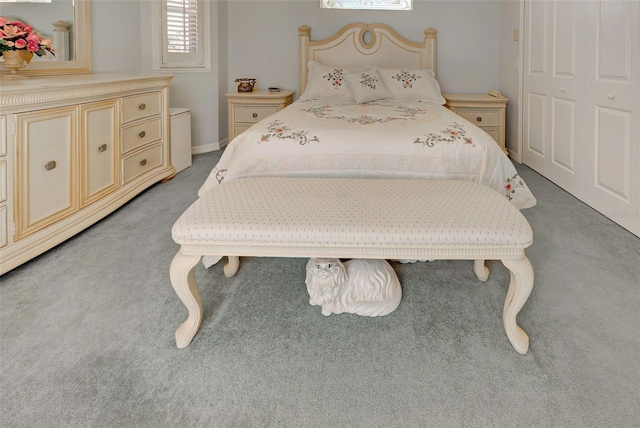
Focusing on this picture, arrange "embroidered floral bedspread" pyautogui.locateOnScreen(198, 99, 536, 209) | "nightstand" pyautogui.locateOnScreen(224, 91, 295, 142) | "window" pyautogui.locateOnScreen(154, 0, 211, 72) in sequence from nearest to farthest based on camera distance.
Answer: "embroidered floral bedspread" pyautogui.locateOnScreen(198, 99, 536, 209) < "window" pyautogui.locateOnScreen(154, 0, 211, 72) < "nightstand" pyautogui.locateOnScreen(224, 91, 295, 142)

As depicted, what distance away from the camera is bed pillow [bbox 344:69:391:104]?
3903mm

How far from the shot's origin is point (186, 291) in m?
1.42

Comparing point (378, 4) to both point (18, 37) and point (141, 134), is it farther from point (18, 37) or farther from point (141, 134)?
point (18, 37)

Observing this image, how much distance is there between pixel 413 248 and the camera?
1.37 meters

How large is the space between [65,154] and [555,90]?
3506mm

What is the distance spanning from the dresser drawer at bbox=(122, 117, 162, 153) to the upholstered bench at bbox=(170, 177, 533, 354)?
1.72m

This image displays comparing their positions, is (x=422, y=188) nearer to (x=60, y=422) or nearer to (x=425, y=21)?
(x=60, y=422)

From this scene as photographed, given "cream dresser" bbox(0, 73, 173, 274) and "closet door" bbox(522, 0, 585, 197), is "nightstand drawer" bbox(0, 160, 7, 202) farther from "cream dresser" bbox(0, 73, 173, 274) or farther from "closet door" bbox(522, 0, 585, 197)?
"closet door" bbox(522, 0, 585, 197)

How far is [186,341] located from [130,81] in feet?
6.92

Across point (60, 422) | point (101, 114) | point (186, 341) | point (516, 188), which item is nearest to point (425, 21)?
point (516, 188)

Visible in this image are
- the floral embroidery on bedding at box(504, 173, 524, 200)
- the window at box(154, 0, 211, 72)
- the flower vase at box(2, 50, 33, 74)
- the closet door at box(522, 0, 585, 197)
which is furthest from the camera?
the window at box(154, 0, 211, 72)

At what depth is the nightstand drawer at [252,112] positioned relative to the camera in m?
4.45

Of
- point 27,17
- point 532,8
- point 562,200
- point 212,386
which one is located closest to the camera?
point 212,386

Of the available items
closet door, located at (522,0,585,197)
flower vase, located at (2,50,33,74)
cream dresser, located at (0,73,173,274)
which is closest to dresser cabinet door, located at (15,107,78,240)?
cream dresser, located at (0,73,173,274)
